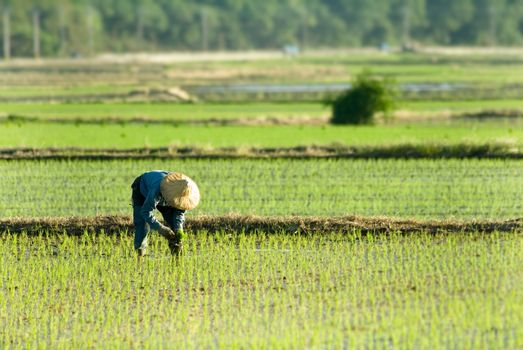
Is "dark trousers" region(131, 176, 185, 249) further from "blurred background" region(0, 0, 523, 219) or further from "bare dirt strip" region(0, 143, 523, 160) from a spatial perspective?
"bare dirt strip" region(0, 143, 523, 160)

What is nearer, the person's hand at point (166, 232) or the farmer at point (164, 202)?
the farmer at point (164, 202)

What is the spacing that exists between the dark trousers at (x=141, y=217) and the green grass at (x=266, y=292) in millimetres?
189

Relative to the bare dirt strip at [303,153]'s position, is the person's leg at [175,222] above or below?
above

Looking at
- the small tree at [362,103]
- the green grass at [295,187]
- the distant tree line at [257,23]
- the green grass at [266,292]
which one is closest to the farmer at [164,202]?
the green grass at [266,292]

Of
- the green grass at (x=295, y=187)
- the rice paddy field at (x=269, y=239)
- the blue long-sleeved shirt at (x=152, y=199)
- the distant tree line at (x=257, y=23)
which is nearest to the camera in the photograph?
the rice paddy field at (x=269, y=239)

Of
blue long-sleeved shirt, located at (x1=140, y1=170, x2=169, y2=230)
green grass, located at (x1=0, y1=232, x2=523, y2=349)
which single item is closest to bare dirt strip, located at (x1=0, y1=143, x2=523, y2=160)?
green grass, located at (x1=0, y1=232, x2=523, y2=349)

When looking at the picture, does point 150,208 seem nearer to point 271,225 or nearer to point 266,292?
point 266,292

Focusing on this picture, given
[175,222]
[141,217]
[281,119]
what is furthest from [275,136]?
[175,222]

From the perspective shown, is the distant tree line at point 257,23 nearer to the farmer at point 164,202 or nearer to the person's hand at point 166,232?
the farmer at point 164,202

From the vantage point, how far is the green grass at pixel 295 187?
12.2 meters

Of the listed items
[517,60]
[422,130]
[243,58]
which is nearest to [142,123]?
[422,130]

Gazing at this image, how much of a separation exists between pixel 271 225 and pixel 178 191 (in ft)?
7.90

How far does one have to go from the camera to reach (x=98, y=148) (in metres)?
18.1

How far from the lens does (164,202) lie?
9.09 m
